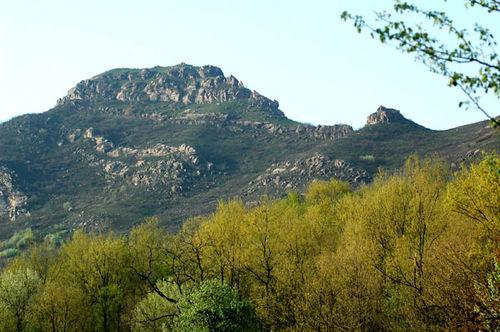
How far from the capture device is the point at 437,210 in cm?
5356

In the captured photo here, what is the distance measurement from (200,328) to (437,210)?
3065cm

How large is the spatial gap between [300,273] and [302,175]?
140280 mm

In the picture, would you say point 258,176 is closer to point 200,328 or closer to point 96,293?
point 96,293

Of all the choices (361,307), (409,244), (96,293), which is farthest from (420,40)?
(96,293)

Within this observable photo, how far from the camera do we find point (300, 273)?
4453 cm

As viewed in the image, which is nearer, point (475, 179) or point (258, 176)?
point (475, 179)

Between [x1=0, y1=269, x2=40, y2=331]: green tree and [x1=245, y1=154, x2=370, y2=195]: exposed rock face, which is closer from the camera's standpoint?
[x1=0, y1=269, x2=40, y2=331]: green tree

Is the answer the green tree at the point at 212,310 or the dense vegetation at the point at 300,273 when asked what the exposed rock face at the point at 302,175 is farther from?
the green tree at the point at 212,310

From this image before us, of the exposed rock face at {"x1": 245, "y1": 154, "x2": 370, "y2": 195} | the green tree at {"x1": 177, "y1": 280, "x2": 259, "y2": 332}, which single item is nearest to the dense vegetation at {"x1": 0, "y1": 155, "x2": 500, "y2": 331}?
the green tree at {"x1": 177, "y1": 280, "x2": 259, "y2": 332}

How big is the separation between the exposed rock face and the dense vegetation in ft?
279

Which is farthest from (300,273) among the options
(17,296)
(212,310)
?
(17,296)

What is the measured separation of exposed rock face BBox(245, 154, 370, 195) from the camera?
17131cm

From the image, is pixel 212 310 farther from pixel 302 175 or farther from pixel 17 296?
pixel 302 175

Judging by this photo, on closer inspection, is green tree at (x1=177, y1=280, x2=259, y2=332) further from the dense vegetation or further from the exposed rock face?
the exposed rock face
